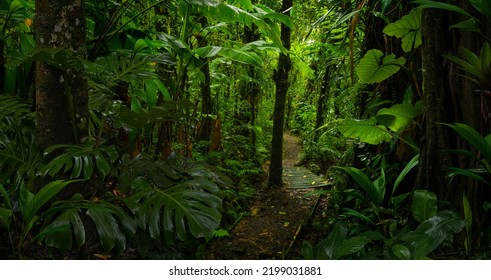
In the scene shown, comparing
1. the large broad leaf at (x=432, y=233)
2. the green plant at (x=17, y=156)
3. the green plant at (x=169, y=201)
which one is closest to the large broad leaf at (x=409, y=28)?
the large broad leaf at (x=432, y=233)

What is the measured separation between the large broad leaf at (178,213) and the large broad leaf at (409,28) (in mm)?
1644

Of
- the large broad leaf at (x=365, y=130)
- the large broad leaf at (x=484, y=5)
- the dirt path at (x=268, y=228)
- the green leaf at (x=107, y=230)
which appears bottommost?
the dirt path at (x=268, y=228)

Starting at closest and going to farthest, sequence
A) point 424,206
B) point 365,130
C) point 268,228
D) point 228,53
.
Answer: point 424,206 → point 365,130 → point 228,53 → point 268,228

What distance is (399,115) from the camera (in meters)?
2.39

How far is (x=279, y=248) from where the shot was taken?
3.38 metres

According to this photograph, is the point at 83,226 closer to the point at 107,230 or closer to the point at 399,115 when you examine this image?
the point at 107,230

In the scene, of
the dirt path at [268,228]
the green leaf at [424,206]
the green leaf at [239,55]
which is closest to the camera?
the green leaf at [424,206]

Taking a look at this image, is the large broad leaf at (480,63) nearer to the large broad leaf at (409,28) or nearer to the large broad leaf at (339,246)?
the large broad leaf at (409,28)

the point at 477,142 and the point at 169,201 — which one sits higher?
the point at 477,142

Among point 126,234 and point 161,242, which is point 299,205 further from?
point 126,234

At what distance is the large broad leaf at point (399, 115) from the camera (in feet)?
7.72

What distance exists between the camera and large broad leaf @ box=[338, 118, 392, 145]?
2.48 m

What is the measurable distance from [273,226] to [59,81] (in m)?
2.95

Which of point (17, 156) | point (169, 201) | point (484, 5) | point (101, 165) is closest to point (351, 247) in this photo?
point (169, 201)
